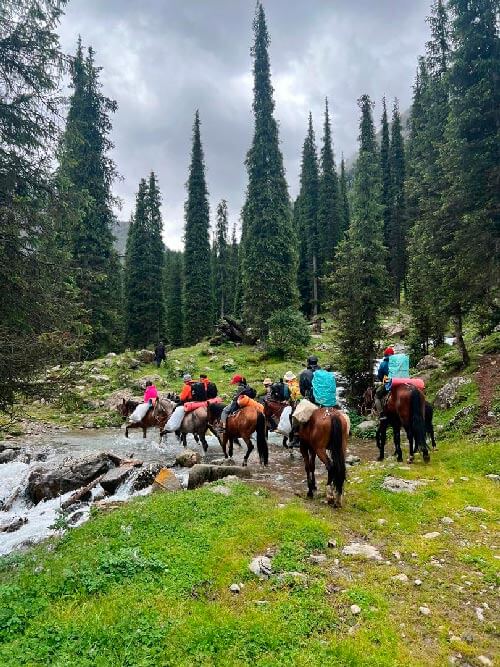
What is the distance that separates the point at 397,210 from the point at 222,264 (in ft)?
87.2

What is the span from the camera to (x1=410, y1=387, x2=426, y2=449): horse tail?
38.1 ft

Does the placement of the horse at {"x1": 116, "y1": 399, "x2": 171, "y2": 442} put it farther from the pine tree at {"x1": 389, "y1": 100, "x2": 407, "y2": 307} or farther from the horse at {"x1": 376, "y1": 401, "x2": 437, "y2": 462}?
the pine tree at {"x1": 389, "y1": 100, "x2": 407, "y2": 307}

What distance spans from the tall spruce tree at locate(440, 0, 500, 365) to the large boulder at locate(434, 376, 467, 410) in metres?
3.88

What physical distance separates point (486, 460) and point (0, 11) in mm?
15844

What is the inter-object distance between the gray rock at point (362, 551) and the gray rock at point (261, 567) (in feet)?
4.25

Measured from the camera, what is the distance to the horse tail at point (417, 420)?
38.1ft

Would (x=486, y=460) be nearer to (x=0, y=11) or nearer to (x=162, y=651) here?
(x=162, y=651)

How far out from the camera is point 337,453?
29.2 ft

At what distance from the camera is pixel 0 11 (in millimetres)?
10203

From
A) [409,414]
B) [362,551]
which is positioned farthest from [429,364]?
[362,551]

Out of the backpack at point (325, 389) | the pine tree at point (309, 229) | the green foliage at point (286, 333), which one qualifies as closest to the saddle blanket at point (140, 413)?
the backpack at point (325, 389)

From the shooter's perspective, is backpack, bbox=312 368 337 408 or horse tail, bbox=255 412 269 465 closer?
backpack, bbox=312 368 337 408

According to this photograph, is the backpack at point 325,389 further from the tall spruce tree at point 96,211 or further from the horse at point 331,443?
the tall spruce tree at point 96,211

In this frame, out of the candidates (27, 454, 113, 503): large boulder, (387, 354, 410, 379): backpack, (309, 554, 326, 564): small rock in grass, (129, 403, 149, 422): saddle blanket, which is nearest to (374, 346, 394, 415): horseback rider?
(387, 354, 410, 379): backpack
